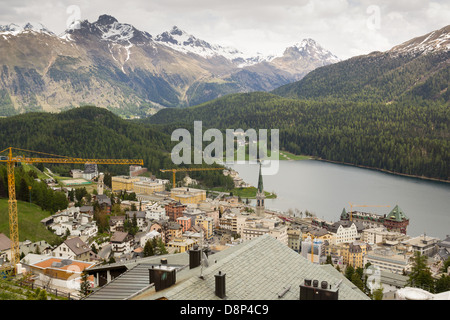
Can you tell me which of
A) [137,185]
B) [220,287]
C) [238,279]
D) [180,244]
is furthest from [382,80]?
[220,287]

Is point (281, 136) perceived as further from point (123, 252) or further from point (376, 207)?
point (123, 252)

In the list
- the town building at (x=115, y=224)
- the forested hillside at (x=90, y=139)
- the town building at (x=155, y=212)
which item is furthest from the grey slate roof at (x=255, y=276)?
the forested hillside at (x=90, y=139)

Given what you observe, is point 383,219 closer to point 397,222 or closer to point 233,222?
point 397,222

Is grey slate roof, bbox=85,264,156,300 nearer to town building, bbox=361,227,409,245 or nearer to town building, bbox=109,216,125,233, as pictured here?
town building, bbox=109,216,125,233

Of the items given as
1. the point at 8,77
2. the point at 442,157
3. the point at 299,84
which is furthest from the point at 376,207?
the point at 8,77

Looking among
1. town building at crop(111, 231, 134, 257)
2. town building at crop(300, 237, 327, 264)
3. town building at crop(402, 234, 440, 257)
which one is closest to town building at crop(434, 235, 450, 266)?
town building at crop(402, 234, 440, 257)
